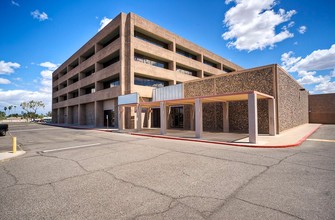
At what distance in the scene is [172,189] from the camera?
14.2ft

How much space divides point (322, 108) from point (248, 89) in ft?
89.1

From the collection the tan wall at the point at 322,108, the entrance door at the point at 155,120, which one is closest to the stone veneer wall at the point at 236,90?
the entrance door at the point at 155,120

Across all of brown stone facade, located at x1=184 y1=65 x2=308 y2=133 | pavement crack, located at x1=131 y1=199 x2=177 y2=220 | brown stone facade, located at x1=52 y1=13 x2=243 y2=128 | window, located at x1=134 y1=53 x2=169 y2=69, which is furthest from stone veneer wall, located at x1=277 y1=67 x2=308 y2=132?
window, located at x1=134 y1=53 x2=169 y2=69

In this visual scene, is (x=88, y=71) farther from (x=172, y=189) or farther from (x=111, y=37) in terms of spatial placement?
(x=172, y=189)

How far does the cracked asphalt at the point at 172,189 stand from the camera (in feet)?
10.8

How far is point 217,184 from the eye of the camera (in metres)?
4.57

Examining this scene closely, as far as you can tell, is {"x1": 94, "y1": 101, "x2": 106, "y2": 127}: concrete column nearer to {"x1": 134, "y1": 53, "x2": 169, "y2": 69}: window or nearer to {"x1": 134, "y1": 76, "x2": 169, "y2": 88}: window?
{"x1": 134, "y1": 76, "x2": 169, "y2": 88}: window

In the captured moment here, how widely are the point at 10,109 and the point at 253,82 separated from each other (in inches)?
8705

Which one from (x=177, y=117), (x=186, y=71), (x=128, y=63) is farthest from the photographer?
(x=186, y=71)

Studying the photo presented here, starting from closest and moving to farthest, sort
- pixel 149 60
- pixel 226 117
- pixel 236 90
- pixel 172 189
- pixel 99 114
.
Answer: pixel 172 189 < pixel 236 90 < pixel 226 117 < pixel 149 60 < pixel 99 114

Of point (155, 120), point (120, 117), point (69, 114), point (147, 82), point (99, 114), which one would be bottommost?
point (155, 120)

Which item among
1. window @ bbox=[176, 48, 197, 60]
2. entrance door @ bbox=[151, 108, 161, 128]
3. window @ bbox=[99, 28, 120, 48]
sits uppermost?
window @ bbox=[99, 28, 120, 48]

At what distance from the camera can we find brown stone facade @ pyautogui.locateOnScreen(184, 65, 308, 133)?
50.7ft

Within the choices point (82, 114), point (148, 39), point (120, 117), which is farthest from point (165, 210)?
point (82, 114)
